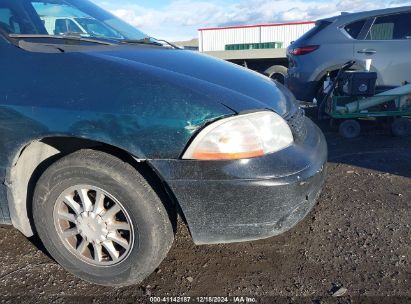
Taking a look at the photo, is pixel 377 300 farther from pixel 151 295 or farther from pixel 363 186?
pixel 363 186

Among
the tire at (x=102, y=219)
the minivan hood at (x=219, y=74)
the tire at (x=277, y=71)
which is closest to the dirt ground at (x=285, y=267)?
the tire at (x=102, y=219)

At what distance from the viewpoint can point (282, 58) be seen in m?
10.2

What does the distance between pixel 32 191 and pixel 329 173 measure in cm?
303

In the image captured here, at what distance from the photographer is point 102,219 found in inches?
94.4

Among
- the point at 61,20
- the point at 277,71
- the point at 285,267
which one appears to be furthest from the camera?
the point at 277,71

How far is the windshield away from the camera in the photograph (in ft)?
8.98

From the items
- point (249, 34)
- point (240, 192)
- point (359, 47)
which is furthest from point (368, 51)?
point (249, 34)

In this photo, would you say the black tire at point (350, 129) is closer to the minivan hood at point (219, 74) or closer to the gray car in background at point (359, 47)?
the gray car in background at point (359, 47)

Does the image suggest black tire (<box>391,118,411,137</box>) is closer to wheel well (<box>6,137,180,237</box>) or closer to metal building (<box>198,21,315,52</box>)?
wheel well (<box>6,137,180,237</box>)

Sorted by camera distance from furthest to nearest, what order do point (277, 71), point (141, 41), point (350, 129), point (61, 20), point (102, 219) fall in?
point (277, 71)
point (350, 129)
point (141, 41)
point (61, 20)
point (102, 219)

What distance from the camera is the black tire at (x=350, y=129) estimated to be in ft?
18.2

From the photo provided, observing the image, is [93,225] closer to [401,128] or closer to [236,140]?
[236,140]

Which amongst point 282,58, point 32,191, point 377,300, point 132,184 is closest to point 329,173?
point 377,300

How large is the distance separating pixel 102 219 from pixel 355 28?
536 centimetres
